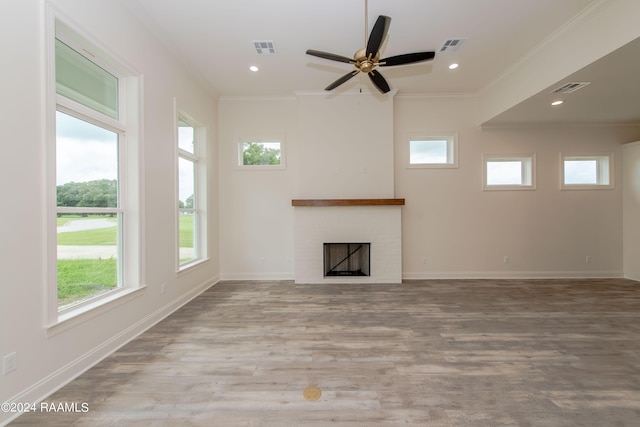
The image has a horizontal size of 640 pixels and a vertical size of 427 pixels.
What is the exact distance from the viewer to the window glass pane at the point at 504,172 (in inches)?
191

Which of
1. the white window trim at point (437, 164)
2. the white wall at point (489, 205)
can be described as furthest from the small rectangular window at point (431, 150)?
the white wall at point (489, 205)

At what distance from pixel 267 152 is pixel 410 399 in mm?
4371

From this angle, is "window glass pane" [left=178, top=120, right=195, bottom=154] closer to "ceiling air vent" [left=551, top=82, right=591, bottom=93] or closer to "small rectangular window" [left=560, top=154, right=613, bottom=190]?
"ceiling air vent" [left=551, top=82, right=591, bottom=93]

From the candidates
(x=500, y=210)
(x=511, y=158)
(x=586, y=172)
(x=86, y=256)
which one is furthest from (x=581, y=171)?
(x=86, y=256)

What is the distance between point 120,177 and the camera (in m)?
2.62

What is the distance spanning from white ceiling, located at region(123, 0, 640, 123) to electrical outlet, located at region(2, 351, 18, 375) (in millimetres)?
3155

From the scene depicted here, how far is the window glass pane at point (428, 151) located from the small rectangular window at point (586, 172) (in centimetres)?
223

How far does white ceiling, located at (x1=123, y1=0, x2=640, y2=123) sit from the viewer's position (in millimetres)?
2623

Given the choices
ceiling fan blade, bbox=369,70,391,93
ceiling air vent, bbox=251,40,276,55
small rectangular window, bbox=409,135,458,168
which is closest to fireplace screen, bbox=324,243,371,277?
small rectangular window, bbox=409,135,458,168

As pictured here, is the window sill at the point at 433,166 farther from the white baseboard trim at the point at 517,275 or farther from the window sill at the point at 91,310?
the window sill at the point at 91,310

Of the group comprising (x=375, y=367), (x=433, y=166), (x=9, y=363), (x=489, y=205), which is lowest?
(x=375, y=367)

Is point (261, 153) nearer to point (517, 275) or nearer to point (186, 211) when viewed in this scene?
point (186, 211)

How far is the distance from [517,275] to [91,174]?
6.52 metres

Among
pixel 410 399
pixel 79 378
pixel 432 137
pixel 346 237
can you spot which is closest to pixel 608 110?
pixel 432 137
